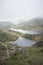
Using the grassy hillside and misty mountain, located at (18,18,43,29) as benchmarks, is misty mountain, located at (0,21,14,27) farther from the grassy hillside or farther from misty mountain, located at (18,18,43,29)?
the grassy hillside

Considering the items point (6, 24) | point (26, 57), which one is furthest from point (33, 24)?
point (26, 57)

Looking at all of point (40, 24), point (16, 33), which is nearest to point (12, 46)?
point (16, 33)

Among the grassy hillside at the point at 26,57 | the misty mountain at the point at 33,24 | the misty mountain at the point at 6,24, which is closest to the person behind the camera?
the grassy hillside at the point at 26,57

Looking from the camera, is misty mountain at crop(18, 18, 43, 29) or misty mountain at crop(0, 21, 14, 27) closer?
misty mountain at crop(18, 18, 43, 29)

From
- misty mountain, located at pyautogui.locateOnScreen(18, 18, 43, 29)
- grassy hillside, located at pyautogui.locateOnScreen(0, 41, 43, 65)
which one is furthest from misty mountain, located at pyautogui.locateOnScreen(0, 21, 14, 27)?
grassy hillside, located at pyautogui.locateOnScreen(0, 41, 43, 65)

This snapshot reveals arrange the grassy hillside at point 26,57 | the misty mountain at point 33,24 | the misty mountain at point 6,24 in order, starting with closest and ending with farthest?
the grassy hillside at point 26,57, the misty mountain at point 33,24, the misty mountain at point 6,24

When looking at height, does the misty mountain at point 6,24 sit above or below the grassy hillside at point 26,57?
above

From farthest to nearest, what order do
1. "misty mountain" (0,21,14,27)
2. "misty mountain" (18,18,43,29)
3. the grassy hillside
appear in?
"misty mountain" (0,21,14,27), "misty mountain" (18,18,43,29), the grassy hillside

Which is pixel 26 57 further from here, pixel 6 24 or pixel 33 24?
pixel 6 24

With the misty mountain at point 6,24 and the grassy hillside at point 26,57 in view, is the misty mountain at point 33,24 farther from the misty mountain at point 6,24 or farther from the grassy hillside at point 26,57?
the grassy hillside at point 26,57

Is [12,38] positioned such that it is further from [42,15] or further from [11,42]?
[42,15]

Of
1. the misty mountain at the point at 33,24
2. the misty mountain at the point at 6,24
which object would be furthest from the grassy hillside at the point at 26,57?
the misty mountain at the point at 6,24
